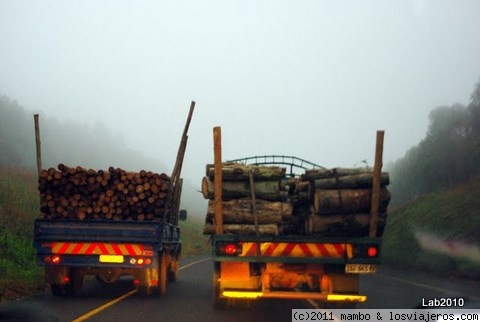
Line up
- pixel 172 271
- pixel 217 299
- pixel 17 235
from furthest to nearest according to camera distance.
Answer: pixel 17 235 < pixel 172 271 < pixel 217 299

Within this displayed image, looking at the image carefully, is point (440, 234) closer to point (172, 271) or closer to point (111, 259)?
point (172, 271)

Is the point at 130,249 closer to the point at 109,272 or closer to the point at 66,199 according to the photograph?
the point at 109,272

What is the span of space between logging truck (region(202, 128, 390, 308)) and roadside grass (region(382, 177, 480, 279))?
48.1ft

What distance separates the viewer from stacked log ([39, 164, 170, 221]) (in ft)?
44.3

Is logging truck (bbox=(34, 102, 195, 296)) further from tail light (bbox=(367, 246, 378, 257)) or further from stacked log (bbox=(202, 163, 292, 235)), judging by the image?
tail light (bbox=(367, 246, 378, 257))

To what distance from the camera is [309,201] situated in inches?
440

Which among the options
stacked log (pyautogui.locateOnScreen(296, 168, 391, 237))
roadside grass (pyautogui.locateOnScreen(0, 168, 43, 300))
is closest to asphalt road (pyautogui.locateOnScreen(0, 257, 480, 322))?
roadside grass (pyautogui.locateOnScreen(0, 168, 43, 300))

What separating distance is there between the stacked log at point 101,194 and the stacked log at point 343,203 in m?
4.31

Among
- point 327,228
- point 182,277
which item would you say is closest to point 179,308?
point 327,228

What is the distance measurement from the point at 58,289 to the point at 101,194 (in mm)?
2258

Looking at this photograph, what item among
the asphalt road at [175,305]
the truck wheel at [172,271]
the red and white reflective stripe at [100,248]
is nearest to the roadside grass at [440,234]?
the asphalt road at [175,305]

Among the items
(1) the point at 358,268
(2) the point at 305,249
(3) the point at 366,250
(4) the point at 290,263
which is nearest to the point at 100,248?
(4) the point at 290,263

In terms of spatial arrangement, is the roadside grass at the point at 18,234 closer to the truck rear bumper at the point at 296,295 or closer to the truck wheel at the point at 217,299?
the truck wheel at the point at 217,299

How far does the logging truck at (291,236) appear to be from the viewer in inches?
397
